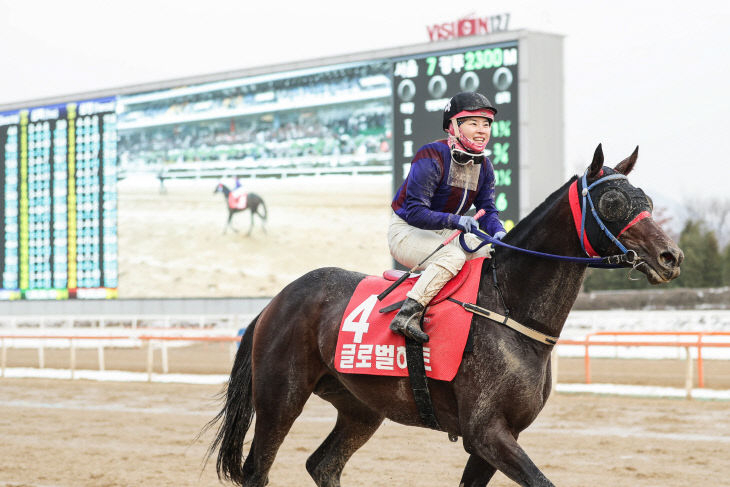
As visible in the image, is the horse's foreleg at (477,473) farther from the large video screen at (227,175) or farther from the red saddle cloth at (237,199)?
the red saddle cloth at (237,199)

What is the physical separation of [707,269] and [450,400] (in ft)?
79.2

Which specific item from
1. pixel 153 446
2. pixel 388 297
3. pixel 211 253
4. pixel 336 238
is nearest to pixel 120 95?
pixel 211 253

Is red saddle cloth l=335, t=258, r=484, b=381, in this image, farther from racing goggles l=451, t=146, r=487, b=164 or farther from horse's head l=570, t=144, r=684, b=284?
horse's head l=570, t=144, r=684, b=284

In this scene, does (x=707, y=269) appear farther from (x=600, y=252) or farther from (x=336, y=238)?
(x=600, y=252)

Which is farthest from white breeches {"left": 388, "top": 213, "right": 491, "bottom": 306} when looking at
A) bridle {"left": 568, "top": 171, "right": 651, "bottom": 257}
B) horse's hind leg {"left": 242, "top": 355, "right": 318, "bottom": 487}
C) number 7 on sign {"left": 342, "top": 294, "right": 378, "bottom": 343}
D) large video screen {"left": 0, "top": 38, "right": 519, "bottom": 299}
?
large video screen {"left": 0, "top": 38, "right": 519, "bottom": 299}

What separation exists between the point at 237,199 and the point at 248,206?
326mm

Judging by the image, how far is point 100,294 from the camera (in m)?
21.0

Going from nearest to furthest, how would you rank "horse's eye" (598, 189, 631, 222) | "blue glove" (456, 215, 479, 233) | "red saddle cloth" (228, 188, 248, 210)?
"horse's eye" (598, 189, 631, 222), "blue glove" (456, 215, 479, 233), "red saddle cloth" (228, 188, 248, 210)

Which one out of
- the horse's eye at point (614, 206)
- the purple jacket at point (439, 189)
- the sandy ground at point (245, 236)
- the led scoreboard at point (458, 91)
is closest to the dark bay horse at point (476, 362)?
the horse's eye at point (614, 206)

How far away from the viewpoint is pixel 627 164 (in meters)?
3.79

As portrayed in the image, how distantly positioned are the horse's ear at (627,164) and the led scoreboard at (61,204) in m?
18.3

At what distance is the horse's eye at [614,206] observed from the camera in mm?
3623

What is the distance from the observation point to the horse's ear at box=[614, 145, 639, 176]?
12.4ft

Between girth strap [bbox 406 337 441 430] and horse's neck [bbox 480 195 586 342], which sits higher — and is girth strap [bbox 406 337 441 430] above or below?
below
